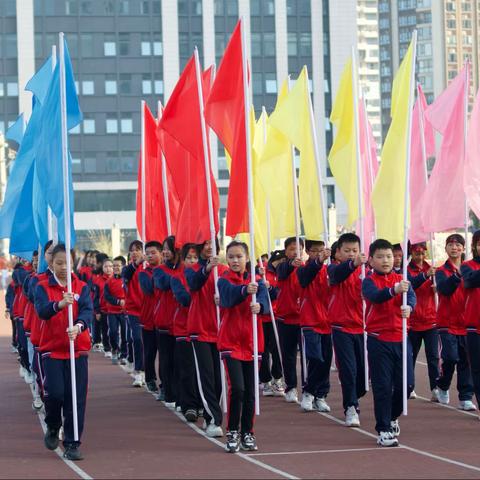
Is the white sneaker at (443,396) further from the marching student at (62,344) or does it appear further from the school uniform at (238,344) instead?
the marching student at (62,344)

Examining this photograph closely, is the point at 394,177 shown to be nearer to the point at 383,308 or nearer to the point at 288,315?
the point at 383,308

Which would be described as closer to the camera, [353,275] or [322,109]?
[353,275]

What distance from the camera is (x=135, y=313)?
17.3 metres

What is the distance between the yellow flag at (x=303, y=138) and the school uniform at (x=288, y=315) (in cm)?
74

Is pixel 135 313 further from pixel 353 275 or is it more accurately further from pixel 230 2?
pixel 230 2

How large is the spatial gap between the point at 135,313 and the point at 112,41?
2871 inches

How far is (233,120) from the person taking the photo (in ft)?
43.4

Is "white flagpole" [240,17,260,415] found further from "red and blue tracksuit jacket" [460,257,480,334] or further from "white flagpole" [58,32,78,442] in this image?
"red and blue tracksuit jacket" [460,257,480,334]

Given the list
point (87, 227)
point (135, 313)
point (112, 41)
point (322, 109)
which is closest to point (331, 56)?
point (322, 109)

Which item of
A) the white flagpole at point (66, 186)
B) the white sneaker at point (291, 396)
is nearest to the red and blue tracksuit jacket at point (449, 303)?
the white sneaker at point (291, 396)

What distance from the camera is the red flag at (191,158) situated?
13.6m

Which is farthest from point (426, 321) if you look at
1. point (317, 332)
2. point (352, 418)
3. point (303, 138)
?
point (303, 138)

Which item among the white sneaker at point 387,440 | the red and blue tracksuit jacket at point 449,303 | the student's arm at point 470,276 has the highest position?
the student's arm at point 470,276

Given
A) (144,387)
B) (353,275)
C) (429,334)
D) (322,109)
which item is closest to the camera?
(353,275)
